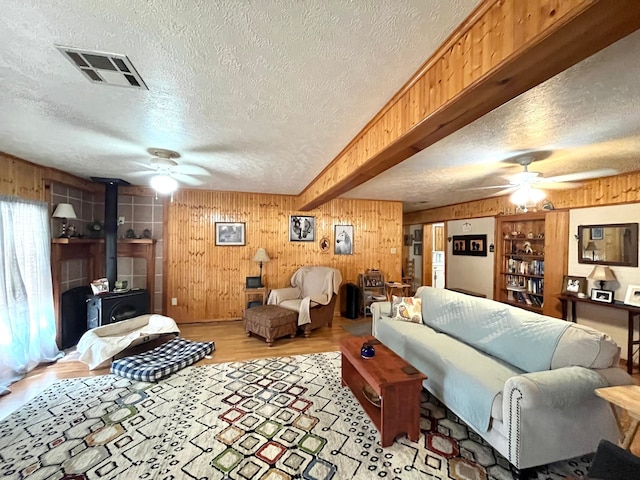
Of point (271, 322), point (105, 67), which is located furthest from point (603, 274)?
point (105, 67)

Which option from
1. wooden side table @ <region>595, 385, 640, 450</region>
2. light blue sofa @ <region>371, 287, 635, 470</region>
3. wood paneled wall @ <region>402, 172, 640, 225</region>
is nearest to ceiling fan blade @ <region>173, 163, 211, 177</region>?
light blue sofa @ <region>371, 287, 635, 470</region>

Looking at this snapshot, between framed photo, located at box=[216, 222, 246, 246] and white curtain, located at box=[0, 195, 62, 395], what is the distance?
87.7 inches

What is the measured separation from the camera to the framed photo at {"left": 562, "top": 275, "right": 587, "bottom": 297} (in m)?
3.83

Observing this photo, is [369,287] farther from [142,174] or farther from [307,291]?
[142,174]

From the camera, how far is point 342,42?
1.20 meters

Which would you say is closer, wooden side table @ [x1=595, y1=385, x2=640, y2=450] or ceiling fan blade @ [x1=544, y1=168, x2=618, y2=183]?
wooden side table @ [x1=595, y1=385, x2=640, y2=450]

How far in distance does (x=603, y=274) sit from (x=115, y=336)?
6.26m

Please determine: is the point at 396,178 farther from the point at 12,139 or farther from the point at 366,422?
the point at 12,139

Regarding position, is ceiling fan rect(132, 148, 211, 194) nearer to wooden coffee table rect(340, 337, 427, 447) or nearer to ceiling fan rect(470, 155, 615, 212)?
wooden coffee table rect(340, 337, 427, 447)

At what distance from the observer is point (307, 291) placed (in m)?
4.87

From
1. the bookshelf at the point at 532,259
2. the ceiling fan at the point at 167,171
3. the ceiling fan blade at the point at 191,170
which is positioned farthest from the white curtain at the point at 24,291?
the bookshelf at the point at 532,259

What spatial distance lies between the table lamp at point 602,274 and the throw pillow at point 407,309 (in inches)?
90.5

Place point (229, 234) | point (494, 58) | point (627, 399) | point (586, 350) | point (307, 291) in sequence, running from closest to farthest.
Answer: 1. point (494, 58)
2. point (627, 399)
3. point (586, 350)
4. point (307, 291)
5. point (229, 234)

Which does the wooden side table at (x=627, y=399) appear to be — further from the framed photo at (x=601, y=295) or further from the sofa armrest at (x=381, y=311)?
the framed photo at (x=601, y=295)
